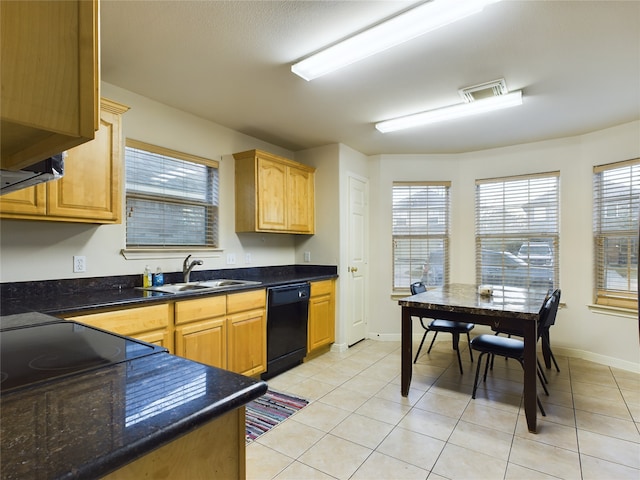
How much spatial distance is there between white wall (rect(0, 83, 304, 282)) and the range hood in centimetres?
148

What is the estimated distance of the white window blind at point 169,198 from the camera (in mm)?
2873

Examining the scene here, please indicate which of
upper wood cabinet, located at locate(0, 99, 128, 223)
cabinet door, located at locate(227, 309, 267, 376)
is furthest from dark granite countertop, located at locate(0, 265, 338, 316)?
upper wood cabinet, located at locate(0, 99, 128, 223)

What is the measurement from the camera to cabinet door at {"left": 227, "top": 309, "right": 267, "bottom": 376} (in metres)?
2.90

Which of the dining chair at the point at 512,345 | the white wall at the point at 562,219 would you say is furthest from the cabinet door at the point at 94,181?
the white wall at the point at 562,219

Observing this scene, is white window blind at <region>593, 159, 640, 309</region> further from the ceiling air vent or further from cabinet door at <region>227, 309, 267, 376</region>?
A: cabinet door at <region>227, 309, 267, 376</region>

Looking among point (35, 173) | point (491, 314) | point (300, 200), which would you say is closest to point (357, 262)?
point (300, 200)

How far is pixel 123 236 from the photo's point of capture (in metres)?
2.73

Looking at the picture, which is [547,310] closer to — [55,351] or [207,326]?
[207,326]

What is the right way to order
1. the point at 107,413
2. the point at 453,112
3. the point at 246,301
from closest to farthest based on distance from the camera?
the point at 107,413 → the point at 246,301 → the point at 453,112

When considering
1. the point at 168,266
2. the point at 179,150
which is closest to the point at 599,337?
the point at 168,266

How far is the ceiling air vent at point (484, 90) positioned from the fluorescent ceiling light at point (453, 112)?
6 centimetres

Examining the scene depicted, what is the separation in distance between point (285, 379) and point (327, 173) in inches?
92.5

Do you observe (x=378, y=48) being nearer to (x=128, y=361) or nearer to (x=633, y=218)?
(x=128, y=361)

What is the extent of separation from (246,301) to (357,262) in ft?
6.09
